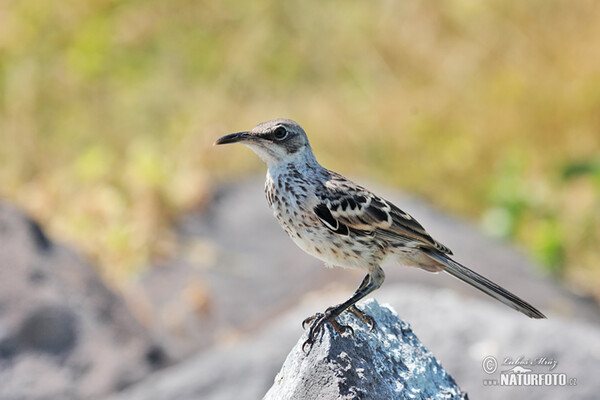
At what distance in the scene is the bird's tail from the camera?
446 cm

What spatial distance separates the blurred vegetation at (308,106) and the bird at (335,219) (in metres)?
4.93

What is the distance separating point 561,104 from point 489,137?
125 cm

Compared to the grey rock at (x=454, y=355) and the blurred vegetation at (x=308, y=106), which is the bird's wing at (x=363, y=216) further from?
the blurred vegetation at (x=308, y=106)

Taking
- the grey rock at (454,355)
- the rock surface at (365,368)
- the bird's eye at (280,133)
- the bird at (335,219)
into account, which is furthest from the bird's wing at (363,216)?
the grey rock at (454,355)

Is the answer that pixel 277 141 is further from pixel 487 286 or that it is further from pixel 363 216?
pixel 487 286

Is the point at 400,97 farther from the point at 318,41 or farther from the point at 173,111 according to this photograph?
the point at 173,111

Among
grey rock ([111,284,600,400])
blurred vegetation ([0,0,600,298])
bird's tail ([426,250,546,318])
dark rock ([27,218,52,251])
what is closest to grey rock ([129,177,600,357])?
blurred vegetation ([0,0,600,298])

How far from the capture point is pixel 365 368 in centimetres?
413

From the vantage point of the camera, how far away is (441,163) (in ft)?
38.8

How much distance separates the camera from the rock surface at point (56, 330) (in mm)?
6824

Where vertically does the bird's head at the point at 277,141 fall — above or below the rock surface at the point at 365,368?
above

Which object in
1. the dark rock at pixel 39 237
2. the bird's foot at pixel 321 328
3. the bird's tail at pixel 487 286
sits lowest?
the bird's foot at pixel 321 328

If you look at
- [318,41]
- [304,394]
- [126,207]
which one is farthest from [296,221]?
[318,41]

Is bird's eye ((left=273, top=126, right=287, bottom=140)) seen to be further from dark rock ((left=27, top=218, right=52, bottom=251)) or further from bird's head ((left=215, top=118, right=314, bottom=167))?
dark rock ((left=27, top=218, right=52, bottom=251))
